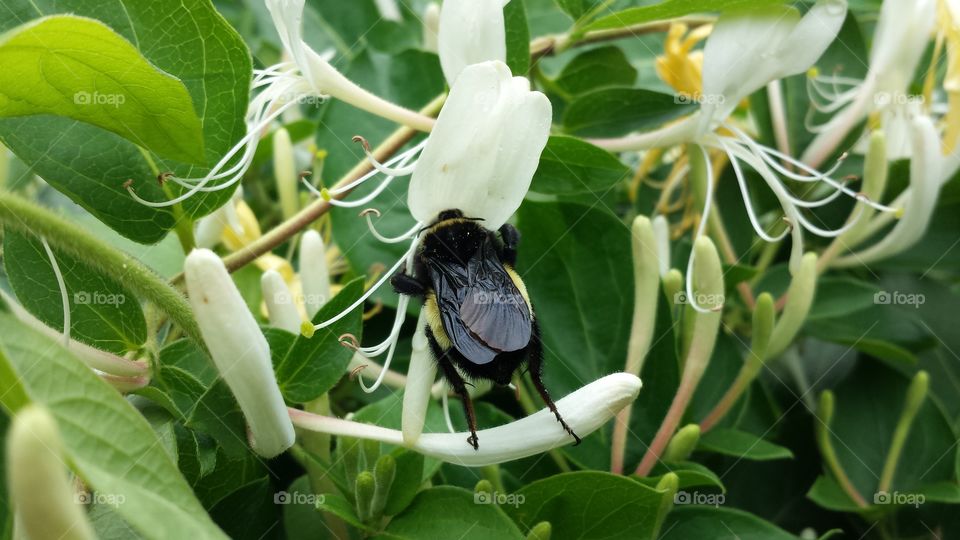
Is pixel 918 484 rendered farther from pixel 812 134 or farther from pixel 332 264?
pixel 332 264

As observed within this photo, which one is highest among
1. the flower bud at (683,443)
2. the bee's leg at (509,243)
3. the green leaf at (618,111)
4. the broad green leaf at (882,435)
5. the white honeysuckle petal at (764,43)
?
the white honeysuckle petal at (764,43)

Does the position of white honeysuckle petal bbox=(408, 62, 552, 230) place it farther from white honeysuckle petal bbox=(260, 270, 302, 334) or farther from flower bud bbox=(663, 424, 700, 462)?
flower bud bbox=(663, 424, 700, 462)

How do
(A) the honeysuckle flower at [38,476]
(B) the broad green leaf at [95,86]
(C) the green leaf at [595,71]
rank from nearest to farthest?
1. (A) the honeysuckle flower at [38,476]
2. (B) the broad green leaf at [95,86]
3. (C) the green leaf at [595,71]

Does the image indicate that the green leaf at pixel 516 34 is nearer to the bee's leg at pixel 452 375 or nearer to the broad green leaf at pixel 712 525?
the bee's leg at pixel 452 375

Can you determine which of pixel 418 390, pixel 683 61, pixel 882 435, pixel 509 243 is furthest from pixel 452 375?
pixel 882 435

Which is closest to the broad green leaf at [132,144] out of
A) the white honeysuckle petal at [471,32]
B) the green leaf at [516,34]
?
the white honeysuckle petal at [471,32]
